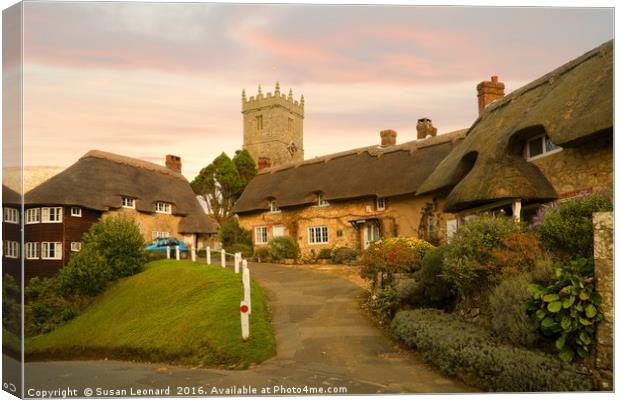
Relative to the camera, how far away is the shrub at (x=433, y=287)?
10266 mm

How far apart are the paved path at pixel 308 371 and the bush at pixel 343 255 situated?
1061 cm

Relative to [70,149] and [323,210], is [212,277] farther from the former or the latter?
[323,210]

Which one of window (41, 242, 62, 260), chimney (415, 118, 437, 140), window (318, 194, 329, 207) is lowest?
window (41, 242, 62, 260)

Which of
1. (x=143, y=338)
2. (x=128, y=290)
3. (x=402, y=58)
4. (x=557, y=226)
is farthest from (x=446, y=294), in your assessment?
(x=128, y=290)

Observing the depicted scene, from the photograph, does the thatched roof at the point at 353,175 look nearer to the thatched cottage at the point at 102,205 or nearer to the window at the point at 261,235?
the window at the point at 261,235

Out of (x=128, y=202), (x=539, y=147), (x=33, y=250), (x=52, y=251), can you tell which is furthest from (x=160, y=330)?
(x=128, y=202)

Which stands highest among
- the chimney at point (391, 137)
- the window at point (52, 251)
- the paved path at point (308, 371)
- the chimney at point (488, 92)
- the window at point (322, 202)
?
the chimney at point (488, 92)

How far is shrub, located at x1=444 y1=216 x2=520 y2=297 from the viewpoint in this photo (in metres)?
8.48

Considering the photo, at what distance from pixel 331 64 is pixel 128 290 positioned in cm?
650

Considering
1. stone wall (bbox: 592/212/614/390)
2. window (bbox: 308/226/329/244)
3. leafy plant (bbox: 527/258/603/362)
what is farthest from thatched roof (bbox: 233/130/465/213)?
stone wall (bbox: 592/212/614/390)

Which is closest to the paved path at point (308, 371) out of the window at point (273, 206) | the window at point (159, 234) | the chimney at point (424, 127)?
the chimney at point (424, 127)

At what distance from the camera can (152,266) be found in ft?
42.3

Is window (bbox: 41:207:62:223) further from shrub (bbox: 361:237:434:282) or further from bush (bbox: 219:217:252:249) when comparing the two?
bush (bbox: 219:217:252:249)

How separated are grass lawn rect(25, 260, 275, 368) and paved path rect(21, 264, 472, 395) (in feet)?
1.09
